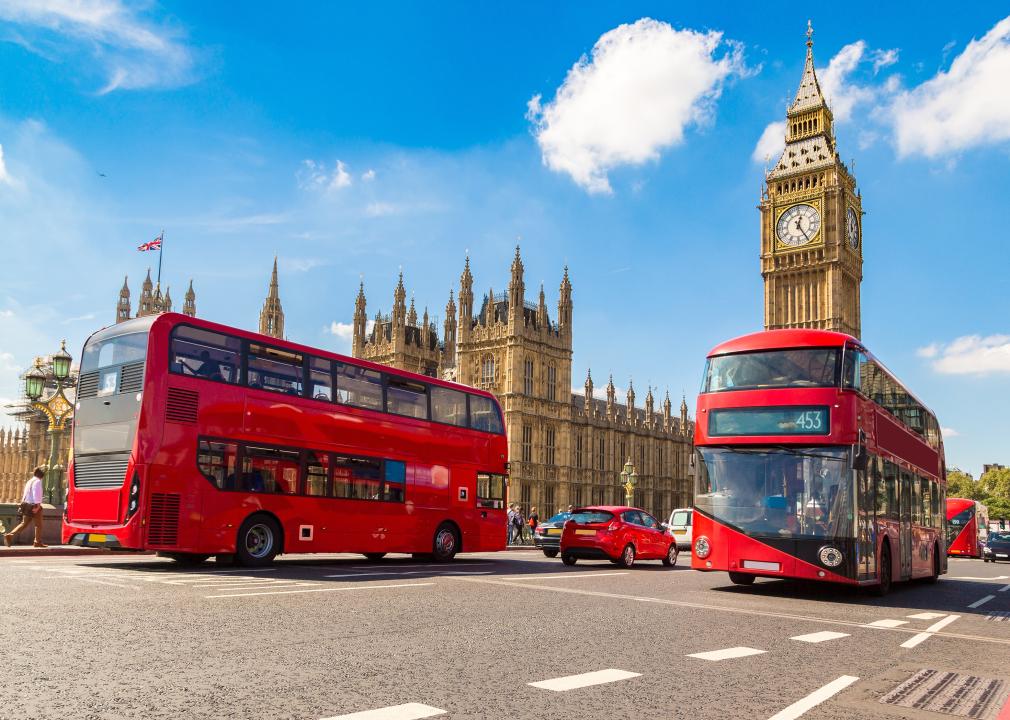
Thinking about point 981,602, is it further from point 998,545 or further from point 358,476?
point 998,545

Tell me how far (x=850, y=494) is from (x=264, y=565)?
9.99 metres

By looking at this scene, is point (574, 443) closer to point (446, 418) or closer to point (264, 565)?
point (446, 418)

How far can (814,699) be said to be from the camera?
18.2 ft

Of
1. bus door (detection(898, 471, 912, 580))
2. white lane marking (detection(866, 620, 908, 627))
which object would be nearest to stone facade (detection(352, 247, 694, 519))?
bus door (detection(898, 471, 912, 580))

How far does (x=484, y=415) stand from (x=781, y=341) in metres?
8.65

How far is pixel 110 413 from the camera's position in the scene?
1412cm

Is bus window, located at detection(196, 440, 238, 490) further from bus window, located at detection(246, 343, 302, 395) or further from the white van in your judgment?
the white van

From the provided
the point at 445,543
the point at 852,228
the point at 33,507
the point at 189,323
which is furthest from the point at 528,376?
the point at 189,323

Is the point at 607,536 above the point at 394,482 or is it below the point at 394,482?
below

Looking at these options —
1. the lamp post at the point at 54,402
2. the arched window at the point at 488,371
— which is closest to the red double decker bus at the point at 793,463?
the lamp post at the point at 54,402

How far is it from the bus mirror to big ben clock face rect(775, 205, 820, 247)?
6569 centimetres

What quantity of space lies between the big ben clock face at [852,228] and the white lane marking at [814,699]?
73.8m

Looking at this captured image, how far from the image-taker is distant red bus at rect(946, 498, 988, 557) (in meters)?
37.2

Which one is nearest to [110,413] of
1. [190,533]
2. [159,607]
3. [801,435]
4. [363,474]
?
[190,533]
